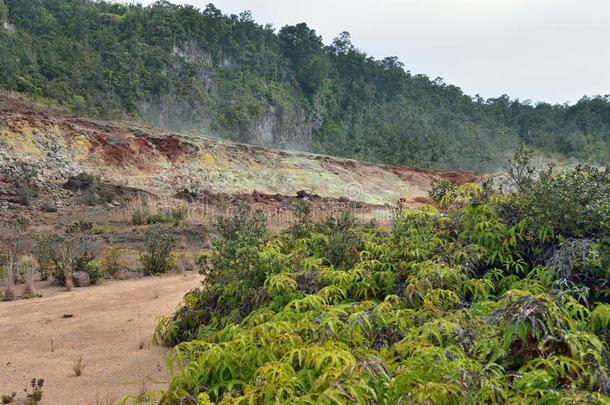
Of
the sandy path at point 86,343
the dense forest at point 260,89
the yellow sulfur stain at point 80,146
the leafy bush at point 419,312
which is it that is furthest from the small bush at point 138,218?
the dense forest at point 260,89

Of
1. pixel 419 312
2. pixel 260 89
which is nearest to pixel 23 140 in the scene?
pixel 419 312

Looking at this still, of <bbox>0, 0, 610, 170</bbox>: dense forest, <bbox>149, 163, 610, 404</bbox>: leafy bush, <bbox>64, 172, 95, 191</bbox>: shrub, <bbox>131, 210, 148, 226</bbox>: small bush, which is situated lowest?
<bbox>131, 210, 148, 226</bbox>: small bush

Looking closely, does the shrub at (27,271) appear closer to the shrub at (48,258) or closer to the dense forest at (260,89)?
the shrub at (48,258)

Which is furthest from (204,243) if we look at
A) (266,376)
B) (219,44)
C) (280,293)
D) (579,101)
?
(579,101)

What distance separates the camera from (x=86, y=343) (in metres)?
4.11

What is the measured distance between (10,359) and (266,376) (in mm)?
3033

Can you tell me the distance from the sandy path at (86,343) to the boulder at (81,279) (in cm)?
49

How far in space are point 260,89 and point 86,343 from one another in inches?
1638

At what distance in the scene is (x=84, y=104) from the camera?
26312 mm

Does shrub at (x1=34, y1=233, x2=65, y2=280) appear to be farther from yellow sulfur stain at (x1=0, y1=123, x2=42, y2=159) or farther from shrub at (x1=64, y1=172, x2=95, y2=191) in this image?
yellow sulfur stain at (x1=0, y1=123, x2=42, y2=159)

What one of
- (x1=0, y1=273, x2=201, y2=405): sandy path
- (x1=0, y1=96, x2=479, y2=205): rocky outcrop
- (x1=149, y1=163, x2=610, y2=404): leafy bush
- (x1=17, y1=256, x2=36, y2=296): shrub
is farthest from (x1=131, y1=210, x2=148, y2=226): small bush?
(x1=149, y1=163, x2=610, y2=404): leafy bush

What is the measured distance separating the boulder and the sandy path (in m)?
0.49

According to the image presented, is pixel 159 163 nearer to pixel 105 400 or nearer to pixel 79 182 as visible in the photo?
pixel 79 182

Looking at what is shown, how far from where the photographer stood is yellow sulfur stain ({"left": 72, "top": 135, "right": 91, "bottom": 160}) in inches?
767
